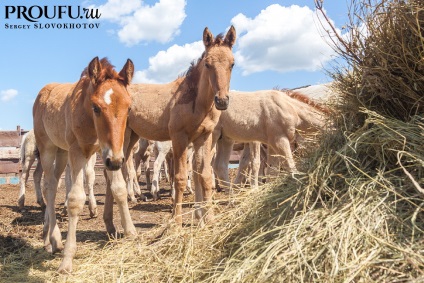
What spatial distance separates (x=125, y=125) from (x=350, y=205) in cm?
241

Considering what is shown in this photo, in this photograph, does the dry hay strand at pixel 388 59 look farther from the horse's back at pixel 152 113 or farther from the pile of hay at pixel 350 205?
the horse's back at pixel 152 113

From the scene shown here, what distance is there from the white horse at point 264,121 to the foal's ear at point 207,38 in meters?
3.34

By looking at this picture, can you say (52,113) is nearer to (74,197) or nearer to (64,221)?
(74,197)

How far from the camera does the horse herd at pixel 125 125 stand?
14.0 feet

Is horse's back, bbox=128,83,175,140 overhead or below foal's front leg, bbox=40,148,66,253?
overhead

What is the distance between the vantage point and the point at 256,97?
9.79 meters

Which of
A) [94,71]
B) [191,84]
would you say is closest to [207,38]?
[191,84]

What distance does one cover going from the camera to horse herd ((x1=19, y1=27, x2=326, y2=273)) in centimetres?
427

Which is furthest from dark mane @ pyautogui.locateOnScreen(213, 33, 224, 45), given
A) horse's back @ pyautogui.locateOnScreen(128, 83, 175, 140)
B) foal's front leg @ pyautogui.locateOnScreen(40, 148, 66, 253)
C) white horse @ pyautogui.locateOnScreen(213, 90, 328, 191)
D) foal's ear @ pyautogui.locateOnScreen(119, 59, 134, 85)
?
white horse @ pyautogui.locateOnScreen(213, 90, 328, 191)

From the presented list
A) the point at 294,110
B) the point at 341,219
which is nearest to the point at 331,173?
the point at 341,219

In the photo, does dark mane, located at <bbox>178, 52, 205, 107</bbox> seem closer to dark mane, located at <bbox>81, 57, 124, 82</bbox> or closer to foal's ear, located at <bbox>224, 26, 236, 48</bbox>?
foal's ear, located at <bbox>224, 26, 236, 48</bbox>

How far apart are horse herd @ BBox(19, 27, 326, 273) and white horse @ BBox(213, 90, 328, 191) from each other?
30 millimetres

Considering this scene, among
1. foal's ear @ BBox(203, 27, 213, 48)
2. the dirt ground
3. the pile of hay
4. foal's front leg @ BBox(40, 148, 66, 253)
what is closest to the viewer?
the pile of hay

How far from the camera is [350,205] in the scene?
2777 millimetres
